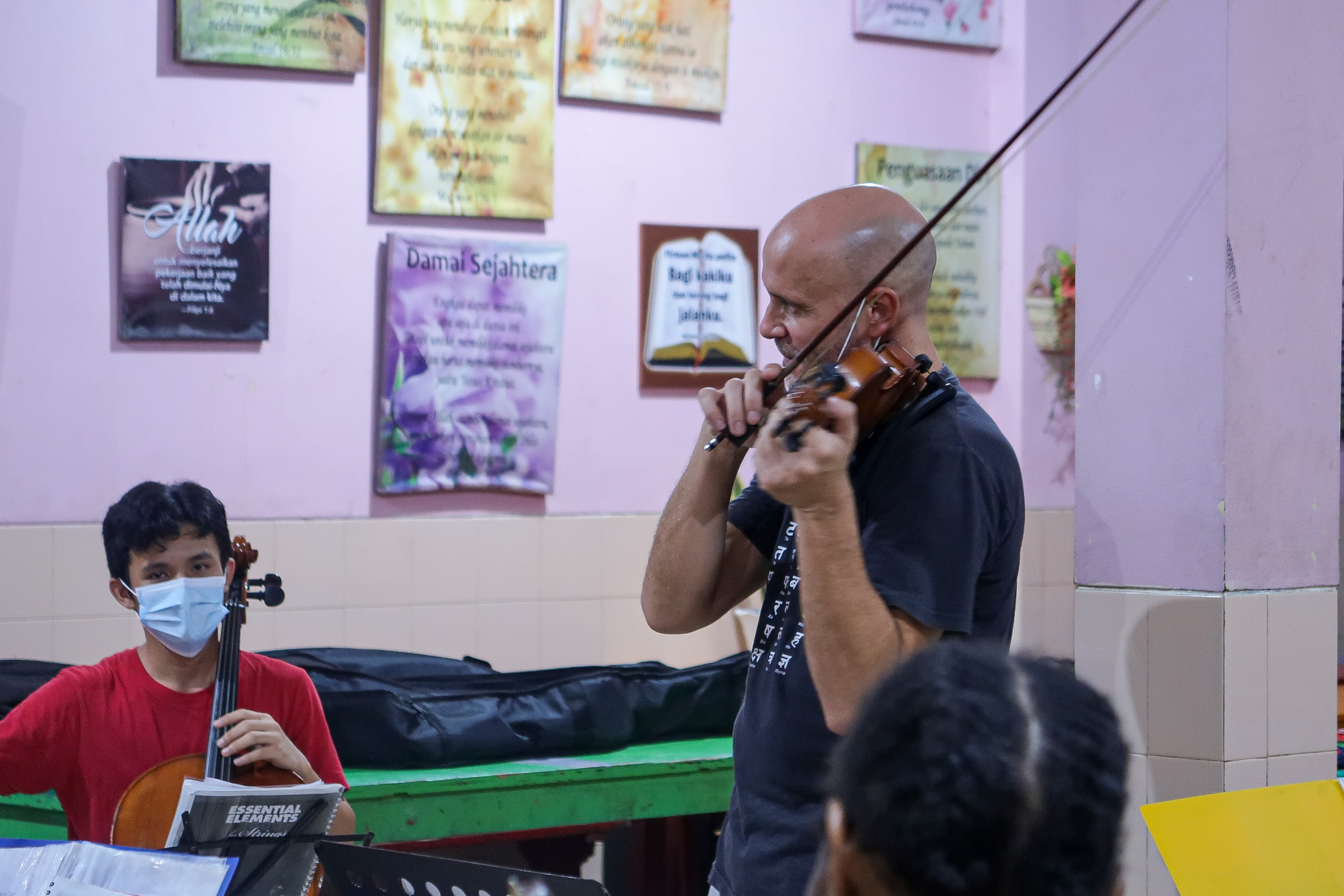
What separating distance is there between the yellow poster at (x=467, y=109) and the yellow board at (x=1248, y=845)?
8.23 feet

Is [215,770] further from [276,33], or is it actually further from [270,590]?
[276,33]

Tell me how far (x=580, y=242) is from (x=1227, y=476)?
1.97 m

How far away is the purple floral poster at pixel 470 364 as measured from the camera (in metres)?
3.41

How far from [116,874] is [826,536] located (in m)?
0.87

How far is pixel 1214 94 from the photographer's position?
2.16m

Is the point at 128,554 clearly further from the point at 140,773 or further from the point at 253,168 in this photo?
the point at 253,168

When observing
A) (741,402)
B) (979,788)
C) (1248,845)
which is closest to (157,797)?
(741,402)

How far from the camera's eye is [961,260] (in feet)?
13.4

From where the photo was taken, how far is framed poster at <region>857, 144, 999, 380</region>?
3994mm

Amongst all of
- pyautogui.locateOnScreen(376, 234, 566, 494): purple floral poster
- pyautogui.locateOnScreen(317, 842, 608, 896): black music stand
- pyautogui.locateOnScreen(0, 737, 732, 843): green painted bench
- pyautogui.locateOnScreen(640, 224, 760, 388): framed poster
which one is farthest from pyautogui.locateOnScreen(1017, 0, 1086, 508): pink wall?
pyautogui.locateOnScreen(317, 842, 608, 896): black music stand

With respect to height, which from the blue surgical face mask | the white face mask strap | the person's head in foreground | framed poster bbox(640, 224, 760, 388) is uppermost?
framed poster bbox(640, 224, 760, 388)

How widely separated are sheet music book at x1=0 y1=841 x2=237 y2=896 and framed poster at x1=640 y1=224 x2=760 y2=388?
2372 millimetres

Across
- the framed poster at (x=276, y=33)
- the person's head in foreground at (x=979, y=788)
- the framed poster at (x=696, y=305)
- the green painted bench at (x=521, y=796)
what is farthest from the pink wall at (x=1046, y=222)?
the person's head in foreground at (x=979, y=788)

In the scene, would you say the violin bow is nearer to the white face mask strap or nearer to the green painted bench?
the white face mask strap
